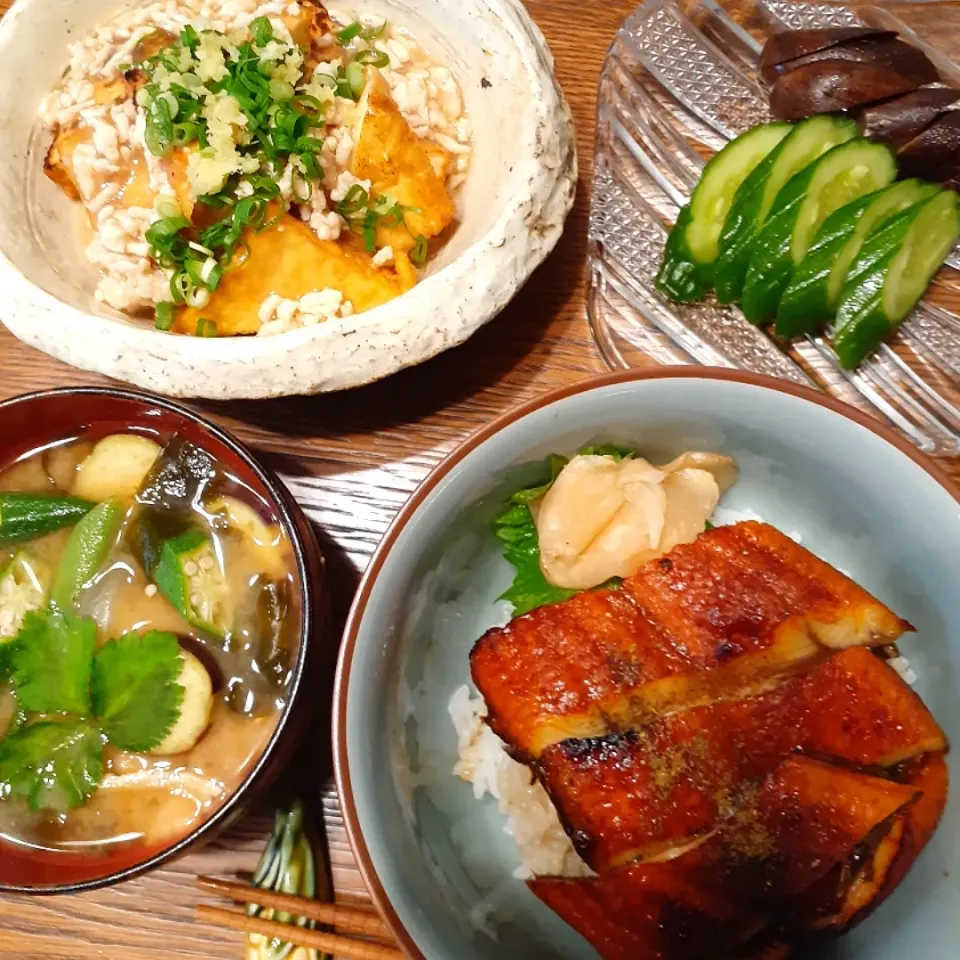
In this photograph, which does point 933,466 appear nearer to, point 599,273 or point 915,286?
point 915,286

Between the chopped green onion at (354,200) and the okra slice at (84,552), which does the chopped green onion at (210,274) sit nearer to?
the chopped green onion at (354,200)

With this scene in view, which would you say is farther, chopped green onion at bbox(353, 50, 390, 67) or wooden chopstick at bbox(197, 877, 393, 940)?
chopped green onion at bbox(353, 50, 390, 67)

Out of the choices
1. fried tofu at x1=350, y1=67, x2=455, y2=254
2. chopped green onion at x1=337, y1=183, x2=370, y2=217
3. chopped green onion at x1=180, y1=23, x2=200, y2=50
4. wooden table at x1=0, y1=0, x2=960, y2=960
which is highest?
chopped green onion at x1=180, y1=23, x2=200, y2=50

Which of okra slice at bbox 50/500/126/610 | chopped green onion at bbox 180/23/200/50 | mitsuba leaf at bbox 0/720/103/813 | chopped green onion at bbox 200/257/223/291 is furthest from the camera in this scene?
chopped green onion at bbox 180/23/200/50

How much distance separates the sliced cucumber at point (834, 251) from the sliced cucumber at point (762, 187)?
11 centimetres

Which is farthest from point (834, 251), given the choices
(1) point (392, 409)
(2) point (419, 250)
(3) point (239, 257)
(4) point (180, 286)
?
(4) point (180, 286)

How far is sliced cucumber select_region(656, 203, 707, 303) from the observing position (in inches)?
66.2

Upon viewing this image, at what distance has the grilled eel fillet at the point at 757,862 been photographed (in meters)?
1.14

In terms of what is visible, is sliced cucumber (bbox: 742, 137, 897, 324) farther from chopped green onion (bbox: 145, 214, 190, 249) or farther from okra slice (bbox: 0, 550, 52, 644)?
okra slice (bbox: 0, 550, 52, 644)

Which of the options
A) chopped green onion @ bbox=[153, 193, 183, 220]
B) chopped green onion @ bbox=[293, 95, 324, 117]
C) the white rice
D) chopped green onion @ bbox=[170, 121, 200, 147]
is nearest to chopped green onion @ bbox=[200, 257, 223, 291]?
chopped green onion @ bbox=[153, 193, 183, 220]

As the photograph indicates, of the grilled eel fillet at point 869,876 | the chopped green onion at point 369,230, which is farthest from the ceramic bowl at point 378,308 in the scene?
the grilled eel fillet at point 869,876

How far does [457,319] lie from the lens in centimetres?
141

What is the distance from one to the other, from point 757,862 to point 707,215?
1.18 metres

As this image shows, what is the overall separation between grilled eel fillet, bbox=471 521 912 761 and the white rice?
0.68 ft
